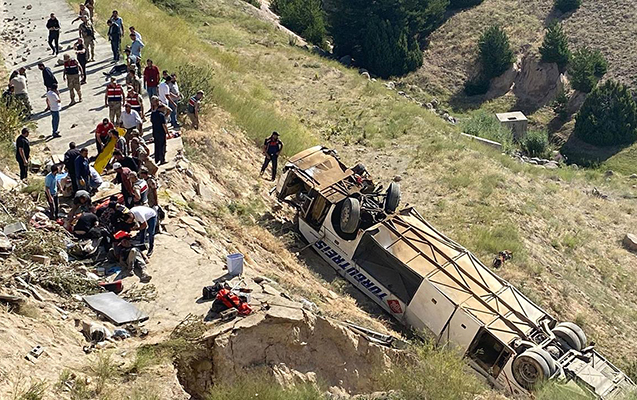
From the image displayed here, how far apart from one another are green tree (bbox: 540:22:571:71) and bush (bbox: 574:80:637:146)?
574 centimetres

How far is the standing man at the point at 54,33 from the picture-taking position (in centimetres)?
2211

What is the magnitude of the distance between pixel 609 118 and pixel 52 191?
32.2 meters

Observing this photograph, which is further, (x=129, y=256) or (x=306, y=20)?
(x=306, y=20)

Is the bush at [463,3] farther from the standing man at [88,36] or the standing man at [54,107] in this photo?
the standing man at [54,107]

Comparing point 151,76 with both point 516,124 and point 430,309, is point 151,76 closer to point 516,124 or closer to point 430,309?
point 430,309

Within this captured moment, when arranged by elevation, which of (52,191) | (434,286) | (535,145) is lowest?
(535,145)

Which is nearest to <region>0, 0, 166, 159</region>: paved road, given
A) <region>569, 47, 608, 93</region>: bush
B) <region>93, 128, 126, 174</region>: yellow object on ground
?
<region>93, 128, 126, 174</region>: yellow object on ground

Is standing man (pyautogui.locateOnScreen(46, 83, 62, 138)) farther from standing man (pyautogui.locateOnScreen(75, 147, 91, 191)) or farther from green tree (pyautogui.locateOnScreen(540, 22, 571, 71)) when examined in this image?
green tree (pyautogui.locateOnScreen(540, 22, 571, 71))

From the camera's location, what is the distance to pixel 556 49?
1672 inches

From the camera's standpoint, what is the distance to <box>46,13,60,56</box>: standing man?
72.5 feet

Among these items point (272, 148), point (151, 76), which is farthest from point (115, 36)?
point (272, 148)

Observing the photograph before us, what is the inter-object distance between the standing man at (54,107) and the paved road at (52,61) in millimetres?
221

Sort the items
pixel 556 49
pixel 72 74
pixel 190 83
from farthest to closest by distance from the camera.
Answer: pixel 556 49
pixel 190 83
pixel 72 74

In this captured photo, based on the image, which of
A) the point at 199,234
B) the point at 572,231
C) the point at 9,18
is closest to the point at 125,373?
the point at 199,234
